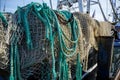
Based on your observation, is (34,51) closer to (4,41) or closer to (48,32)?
(48,32)

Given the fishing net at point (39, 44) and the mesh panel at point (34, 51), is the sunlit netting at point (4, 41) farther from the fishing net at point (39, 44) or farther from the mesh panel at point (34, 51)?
the mesh panel at point (34, 51)

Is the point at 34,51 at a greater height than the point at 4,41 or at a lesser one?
lesser

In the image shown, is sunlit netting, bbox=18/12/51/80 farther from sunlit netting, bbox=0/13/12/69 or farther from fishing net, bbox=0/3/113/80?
sunlit netting, bbox=0/13/12/69

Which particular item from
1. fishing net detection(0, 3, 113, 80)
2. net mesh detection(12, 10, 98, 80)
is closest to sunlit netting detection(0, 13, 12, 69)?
fishing net detection(0, 3, 113, 80)

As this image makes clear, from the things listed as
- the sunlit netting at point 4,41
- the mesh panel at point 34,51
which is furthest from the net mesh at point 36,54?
the sunlit netting at point 4,41

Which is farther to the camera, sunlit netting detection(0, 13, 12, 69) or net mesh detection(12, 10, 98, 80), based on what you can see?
net mesh detection(12, 10, 98, 80)

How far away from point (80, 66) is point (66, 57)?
0.50m

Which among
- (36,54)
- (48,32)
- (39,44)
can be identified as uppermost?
(48,32)

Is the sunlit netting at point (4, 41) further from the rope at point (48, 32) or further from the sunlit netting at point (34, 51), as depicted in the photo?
the sunlit netting at point (34, 51)

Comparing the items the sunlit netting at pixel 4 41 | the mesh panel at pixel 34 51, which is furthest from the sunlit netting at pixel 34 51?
the sunlit netting at pixel 4 41

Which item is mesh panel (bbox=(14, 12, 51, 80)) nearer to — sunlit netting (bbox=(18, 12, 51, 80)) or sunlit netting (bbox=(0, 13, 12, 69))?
sunlit netting (bbox=(18, 12, 51, 80))

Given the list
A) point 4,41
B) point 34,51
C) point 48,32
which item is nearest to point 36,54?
point 34,51

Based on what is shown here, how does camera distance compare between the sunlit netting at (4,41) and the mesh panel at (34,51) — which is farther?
the mesh panel at (34,51)

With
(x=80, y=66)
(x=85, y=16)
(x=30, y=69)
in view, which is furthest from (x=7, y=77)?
(x=85, y=16)
